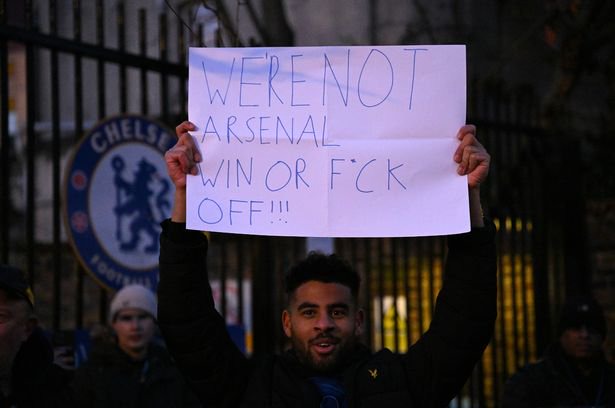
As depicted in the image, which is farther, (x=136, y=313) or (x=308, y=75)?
(x=136, y=313)

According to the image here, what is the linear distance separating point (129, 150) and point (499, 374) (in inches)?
148

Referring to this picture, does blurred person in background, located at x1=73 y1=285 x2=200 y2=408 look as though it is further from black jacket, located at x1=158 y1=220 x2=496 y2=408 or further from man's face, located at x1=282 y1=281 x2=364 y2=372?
man's face, located at x1=282 y1=281 x2=364 y2=372

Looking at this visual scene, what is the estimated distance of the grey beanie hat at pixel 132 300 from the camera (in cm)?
518

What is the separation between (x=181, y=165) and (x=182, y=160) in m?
0.02

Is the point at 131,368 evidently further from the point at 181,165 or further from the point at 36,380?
the point at 181,165

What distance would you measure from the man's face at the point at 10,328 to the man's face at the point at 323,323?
81 centimetres

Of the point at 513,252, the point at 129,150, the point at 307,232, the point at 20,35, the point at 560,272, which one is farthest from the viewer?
the point at 560,272

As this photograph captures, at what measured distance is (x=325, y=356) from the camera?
3.18 metres

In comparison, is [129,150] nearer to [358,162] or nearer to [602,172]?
[358,162]

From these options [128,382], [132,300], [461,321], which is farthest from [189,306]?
[132,300]

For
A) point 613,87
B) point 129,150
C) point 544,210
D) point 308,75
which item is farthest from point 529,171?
point 308,75

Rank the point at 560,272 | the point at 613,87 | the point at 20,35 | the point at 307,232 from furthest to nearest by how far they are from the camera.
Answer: the point at 613,87 < the point at 560,272 < the point at 20,35 < the point at 307,232

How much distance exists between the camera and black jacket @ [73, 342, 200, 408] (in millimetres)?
4758

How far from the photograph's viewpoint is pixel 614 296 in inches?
322
